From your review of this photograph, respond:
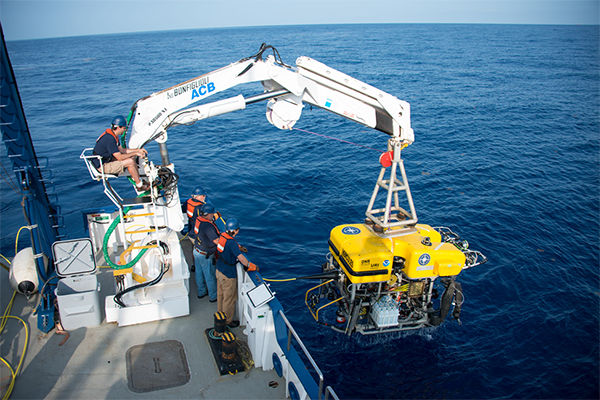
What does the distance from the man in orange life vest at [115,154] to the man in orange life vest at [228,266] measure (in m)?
Result: 2.02

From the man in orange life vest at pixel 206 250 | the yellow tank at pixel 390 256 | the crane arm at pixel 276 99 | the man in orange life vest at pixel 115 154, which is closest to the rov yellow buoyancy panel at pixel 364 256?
the yellow tank at pixel 390 256

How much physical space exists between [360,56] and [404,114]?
170 ft

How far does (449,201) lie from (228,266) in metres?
11.9

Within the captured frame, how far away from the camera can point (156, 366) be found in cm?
532

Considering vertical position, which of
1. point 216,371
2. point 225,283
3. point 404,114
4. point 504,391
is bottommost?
point 504,391

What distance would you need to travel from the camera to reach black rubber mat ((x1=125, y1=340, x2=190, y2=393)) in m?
5.06

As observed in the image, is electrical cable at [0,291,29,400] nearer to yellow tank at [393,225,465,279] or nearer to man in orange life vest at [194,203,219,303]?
man in orange life vest at [194,203,219,303]

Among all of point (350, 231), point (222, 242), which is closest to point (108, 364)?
point (222, 242)

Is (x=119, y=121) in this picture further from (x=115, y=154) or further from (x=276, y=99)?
(x=276, y=99)

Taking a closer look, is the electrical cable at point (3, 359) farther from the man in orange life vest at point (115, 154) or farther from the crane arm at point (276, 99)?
the crane arm at point (276, 99)

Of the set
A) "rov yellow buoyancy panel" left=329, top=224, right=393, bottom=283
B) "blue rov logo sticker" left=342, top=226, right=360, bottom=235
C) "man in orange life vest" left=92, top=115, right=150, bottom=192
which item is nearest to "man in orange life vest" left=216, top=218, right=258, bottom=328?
"rov yellow buoyancy panel" left=329, top=224, right=393, bottom=283

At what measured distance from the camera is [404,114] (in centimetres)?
666

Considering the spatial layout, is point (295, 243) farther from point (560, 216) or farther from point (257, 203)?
point (560, 216)

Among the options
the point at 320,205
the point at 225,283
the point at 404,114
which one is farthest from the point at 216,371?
the point at 320,205
